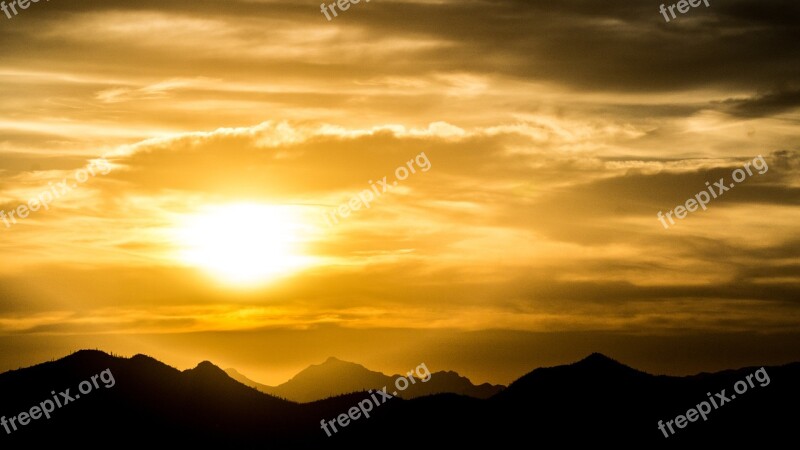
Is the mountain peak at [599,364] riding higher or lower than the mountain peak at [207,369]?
lower

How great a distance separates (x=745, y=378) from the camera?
172625 millimetres

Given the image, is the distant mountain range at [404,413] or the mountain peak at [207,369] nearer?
the distant mountain range at [404,413]

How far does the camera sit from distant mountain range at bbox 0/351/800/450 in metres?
156

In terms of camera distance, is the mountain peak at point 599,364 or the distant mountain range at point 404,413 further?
the mountain peak at point 599,364

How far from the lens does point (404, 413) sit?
548 ft

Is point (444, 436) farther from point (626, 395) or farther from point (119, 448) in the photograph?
point (119, 448)

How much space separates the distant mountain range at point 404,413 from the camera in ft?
511

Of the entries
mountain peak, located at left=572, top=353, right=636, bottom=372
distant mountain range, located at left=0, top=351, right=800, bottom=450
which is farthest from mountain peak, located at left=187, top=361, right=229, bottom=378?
mountain peak, located at left=572, top=353, right=636, bottom=372

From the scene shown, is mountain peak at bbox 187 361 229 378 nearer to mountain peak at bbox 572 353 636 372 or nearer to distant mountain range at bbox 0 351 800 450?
distant mountain range at bbox 0 351 800 450

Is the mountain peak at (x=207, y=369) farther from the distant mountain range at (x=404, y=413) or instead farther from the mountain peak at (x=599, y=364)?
the mountain peak at (x=599, y=364)

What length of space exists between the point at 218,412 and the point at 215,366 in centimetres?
1129

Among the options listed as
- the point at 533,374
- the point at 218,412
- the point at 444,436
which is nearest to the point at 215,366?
the point at 218,412

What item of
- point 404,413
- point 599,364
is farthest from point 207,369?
point 599,364

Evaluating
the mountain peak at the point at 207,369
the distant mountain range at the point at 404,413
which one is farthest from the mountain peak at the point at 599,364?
the mountain peak at the point at 207,369
